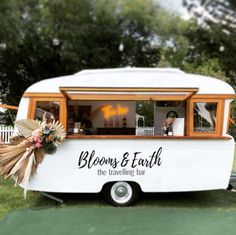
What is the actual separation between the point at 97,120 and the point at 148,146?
1.12 meters

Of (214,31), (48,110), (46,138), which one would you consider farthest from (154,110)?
(214,31)

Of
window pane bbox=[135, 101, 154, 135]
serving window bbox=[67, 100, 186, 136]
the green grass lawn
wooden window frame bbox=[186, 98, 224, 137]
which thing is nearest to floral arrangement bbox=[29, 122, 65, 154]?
serving window bbox=[67, 100, 186, 136]

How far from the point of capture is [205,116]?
15.3 ft

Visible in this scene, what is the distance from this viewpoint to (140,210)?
4434 millimetres

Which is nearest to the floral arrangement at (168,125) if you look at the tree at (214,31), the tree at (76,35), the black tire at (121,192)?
the black tire at (121,192)

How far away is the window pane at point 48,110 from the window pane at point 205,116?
5.18 ft

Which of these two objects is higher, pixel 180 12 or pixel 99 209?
pixel 180 12

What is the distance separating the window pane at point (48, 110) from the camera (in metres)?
4.64

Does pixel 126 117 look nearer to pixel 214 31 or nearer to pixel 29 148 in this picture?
pixel 29 148

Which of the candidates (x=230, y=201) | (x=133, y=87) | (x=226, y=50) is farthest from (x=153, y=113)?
(x=226, y=50)

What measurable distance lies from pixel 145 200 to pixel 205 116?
1248 millimetres

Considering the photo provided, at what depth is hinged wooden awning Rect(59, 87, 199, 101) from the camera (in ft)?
14.5

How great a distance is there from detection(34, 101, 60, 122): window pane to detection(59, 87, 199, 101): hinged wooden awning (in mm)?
216

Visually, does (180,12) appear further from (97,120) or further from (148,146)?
(97,120)
